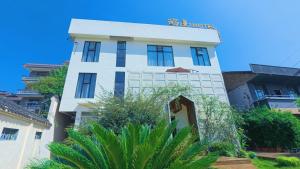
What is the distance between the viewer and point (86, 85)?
16.1 meters

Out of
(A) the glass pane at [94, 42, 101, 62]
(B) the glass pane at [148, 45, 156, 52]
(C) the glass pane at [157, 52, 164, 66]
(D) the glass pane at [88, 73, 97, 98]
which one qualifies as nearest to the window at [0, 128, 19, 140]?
(D) the glass pane at [88, 73, 97, 98]

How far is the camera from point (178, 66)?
18125 mm

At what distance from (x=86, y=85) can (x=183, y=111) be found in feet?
28.7

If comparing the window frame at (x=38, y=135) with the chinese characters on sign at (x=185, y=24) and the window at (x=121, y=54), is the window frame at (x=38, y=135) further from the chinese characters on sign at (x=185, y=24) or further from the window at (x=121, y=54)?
the chinese characters on sign at (x=185, y=24)

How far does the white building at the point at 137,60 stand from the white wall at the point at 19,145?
11.4 ft

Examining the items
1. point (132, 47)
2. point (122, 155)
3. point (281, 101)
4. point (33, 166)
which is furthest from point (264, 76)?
point (33, 166)

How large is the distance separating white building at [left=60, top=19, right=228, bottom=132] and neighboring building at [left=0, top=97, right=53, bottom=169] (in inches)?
128

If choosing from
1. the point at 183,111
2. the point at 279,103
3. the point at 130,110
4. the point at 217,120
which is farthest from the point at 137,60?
the point at 279,103

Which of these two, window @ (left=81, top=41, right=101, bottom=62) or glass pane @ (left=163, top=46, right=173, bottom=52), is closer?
window @ (left=81, top=41, right=101, bottom=62)

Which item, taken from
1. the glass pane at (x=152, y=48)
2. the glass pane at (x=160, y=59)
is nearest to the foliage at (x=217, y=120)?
the glass pane at (x=160, y=59)

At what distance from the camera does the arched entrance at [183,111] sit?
14.2 m

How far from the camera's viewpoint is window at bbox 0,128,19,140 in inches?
339

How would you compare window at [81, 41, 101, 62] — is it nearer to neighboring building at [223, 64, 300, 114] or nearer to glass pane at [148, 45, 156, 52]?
glass pane at [148, 45, 156, 52]

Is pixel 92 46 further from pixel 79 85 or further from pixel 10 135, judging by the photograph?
pixel 10 135
